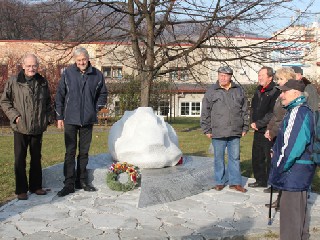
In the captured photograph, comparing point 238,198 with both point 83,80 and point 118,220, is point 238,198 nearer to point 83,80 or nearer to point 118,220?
point 118,220

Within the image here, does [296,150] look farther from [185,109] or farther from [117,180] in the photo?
[185,109]

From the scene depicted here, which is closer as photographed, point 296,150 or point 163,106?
point 296,150

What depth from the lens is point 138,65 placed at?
12.1m

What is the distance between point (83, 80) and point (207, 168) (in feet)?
7.79

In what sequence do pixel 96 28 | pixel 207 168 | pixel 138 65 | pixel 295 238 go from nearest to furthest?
pixel 295 238, pixel 207 168, pixel 138 65, pixel 96 28

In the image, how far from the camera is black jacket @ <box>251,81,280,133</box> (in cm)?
694

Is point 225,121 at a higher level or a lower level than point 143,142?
higher

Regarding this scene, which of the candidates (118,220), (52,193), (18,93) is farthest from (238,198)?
(18,93)

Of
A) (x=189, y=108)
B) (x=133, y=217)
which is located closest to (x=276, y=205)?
(x=133, y=217)

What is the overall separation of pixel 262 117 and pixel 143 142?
1.87m

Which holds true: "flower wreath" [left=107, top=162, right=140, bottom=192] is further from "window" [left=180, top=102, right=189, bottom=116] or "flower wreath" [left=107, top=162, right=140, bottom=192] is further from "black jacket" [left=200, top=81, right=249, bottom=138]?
"window" [left=180, top=102, right=189, bottom=116]

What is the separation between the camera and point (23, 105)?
237 inches

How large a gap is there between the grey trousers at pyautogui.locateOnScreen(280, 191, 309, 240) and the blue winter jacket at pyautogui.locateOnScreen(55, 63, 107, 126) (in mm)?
3054

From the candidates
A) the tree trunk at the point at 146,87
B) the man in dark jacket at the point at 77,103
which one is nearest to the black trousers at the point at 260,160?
the man in dark jacket at the point at 77,103
